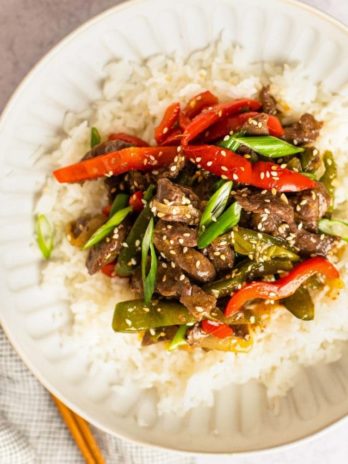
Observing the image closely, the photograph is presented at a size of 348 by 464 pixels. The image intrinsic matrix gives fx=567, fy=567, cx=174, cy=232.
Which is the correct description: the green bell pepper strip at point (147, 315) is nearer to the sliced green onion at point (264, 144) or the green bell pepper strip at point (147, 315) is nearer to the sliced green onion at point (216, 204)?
the sliced green onion at point (216, 204)

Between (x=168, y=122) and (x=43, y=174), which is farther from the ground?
(x=168, y=122)

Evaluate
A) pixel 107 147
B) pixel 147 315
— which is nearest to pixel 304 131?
pixel 107 147

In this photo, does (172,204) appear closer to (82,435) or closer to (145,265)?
(145,265)

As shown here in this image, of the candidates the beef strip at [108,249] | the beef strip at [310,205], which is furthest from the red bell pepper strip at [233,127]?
the beef strip at [108,249]

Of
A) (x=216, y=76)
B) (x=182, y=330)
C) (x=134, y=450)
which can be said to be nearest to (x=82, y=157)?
(x=216, y=76)

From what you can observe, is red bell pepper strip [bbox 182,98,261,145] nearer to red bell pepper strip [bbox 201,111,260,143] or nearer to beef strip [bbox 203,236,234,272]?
→ red bell pepper strip [bbox 201,111,260,143]
